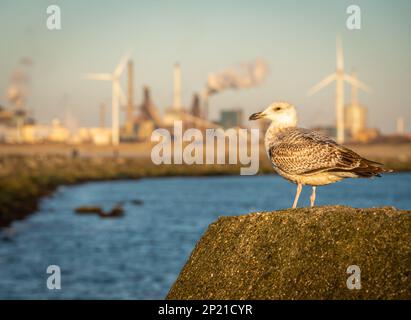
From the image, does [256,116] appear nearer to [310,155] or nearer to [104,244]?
[310,155]

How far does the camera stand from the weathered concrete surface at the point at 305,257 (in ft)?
23.9

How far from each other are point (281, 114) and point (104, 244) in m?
75.6

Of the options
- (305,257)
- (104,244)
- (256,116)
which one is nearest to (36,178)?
(104,244)

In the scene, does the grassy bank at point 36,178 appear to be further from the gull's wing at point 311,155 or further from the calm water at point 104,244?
the gull's wing at point 311,155

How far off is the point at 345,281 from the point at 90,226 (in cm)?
9509

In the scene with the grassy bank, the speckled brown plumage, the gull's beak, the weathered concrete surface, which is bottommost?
the grassy bank

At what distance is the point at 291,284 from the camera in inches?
297

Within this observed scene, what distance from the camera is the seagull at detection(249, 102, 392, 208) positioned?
9.39 metres

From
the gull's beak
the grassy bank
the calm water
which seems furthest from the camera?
the grassy bank

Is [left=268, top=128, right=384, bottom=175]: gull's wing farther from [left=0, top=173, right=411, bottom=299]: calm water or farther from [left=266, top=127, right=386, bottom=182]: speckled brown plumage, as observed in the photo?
[left=0, top=173, right=411, bottom=299]: calm water

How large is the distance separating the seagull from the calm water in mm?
38635

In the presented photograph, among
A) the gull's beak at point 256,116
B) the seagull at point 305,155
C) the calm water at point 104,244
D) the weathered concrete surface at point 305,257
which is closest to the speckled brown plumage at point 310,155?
the seagull at point 305,155

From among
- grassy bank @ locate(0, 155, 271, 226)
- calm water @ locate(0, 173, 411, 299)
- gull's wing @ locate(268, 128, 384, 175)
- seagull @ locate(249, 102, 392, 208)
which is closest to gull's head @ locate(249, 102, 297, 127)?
seagull @ locate(249, 102, 392, 208)
